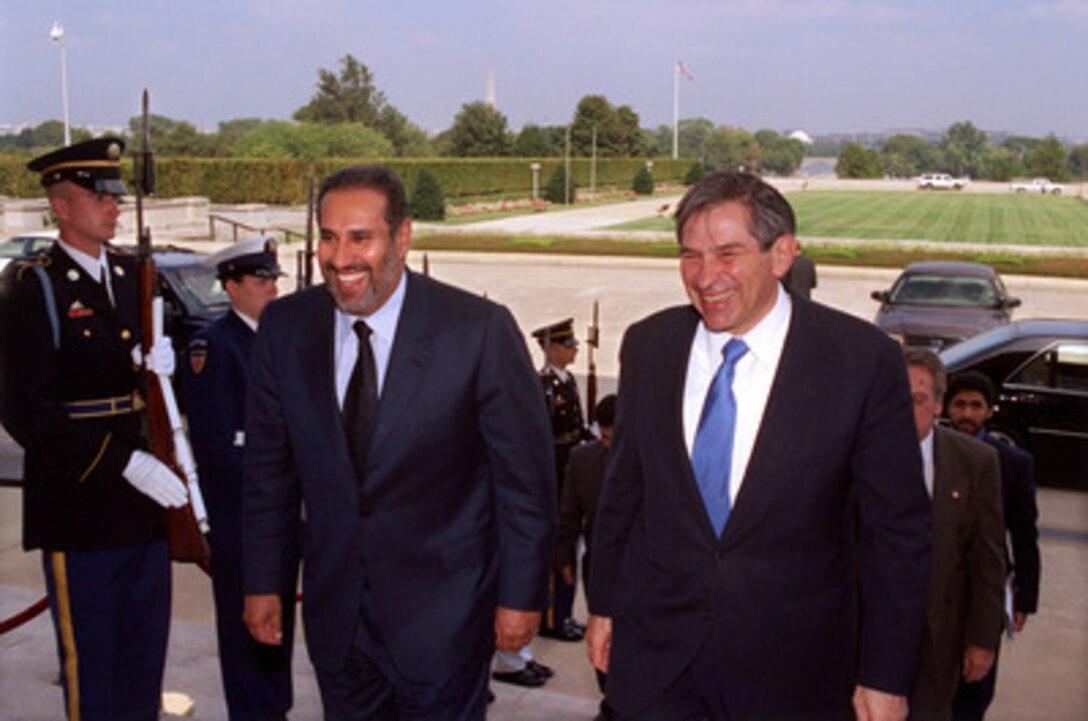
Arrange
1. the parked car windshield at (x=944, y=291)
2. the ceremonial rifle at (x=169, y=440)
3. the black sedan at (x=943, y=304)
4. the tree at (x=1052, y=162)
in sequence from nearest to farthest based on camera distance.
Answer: the ceremonial rifle at (x=169, y=440) → the black sedan at (x=943, y=304) → the parked car windshield at (x=944, y=291) → the tree at (x=1052, y=162)

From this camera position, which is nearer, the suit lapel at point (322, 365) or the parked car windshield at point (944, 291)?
the suit lapel at point (322, 365)

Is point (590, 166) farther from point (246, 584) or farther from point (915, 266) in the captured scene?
point (246, 584)

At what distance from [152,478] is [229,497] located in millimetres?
366

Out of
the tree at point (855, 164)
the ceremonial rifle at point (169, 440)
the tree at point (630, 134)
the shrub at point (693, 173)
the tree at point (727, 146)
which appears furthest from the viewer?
the tree at point (727, 146)

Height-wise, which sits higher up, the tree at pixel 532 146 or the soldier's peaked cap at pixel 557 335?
the tree at pixel 532 146

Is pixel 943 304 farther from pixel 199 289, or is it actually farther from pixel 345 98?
pixel 345 98

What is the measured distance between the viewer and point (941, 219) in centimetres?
5447

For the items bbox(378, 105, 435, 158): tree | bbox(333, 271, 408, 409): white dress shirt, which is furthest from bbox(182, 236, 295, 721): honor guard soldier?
bbox(378, 105, 435, 158): tree

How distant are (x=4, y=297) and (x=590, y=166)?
75575mm

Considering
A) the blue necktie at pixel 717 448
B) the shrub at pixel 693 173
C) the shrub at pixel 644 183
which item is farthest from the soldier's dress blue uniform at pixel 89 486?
the shrub at pixel 693 173

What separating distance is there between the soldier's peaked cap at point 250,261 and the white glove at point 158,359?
1.59 ft

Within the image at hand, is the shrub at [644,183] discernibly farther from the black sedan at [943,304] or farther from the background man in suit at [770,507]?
the background man in suit at [770,507]

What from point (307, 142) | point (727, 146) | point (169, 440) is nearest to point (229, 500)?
point (169, 440)

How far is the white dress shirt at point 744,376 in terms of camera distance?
9.75ft
